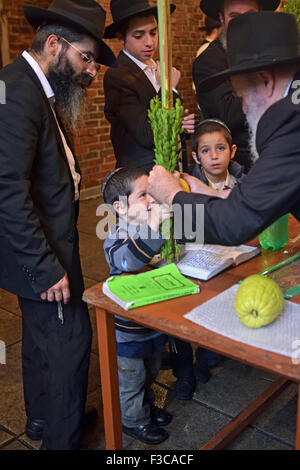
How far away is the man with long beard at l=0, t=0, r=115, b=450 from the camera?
192 centimetres

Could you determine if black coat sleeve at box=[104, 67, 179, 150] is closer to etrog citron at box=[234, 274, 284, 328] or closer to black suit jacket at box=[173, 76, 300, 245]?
black suit jacket at box=[173, 76, 300, 245]

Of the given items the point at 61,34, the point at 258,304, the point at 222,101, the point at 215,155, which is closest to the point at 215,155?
the point at 215,155

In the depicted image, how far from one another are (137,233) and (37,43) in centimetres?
88

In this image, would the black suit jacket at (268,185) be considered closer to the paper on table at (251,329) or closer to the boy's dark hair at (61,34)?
the paper on table at (251,329)

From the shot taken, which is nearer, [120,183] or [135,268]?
[135,268]

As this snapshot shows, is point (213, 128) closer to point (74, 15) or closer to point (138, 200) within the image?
point (138, 200)

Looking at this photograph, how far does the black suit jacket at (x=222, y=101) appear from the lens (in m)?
3.00

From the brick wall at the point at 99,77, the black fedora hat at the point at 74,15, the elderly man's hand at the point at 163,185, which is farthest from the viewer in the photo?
the brick wall at the point at 99,77

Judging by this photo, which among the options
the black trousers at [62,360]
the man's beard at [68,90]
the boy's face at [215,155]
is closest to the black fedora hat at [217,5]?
the boy's face at [215,155]

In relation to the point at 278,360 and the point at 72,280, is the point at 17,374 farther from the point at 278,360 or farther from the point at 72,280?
the point at 278,360

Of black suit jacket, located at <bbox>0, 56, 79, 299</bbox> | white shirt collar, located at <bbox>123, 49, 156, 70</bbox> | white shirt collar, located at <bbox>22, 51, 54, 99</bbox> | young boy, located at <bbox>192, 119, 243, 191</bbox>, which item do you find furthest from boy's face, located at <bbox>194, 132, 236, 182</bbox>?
white shirt collar, located at <bbox>22, 51, 54, 99</bbox>

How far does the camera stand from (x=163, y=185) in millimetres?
1850

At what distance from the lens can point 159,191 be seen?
1854 mm

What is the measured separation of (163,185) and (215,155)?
3.81ft
